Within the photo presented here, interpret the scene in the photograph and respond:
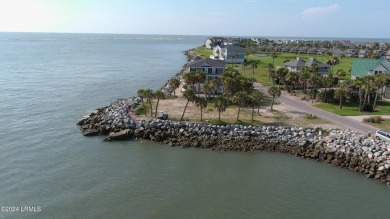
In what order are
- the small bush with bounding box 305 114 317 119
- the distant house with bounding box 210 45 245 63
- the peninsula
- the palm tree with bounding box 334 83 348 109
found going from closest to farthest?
the peninsula < the small bush with bounding box 305 114 317 119 < the palm tree with bounding box 334 83 348 109 < the distant house with bounding box 210 45 245 63

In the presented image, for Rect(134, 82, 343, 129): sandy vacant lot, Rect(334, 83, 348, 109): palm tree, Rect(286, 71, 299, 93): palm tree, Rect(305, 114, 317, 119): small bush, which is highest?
Rect(286, 71, 299, 93): palm tree

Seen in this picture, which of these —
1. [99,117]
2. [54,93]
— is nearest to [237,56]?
[54,93]

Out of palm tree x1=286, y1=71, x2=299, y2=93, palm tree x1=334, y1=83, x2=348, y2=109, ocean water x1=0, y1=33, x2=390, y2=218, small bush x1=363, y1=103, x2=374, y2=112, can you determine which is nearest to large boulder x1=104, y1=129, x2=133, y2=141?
ocean water x1=0, y1=33, x2=390, y2=218

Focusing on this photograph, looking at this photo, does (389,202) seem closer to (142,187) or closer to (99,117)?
(142,187)

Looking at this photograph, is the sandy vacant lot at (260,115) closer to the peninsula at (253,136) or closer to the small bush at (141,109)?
the peninsula at (253,136)

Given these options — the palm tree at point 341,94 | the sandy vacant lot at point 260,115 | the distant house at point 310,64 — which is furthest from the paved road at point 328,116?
the distant house at point 310,64

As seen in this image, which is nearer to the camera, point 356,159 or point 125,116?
point 356,159

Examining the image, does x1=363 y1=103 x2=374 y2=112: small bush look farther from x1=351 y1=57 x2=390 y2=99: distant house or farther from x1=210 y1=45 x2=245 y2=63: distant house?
x1=210 y1=45 x2=245 y2=63: distant house
